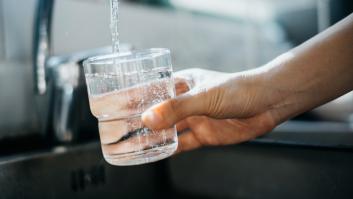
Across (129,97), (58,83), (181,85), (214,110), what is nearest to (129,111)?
(129,97)

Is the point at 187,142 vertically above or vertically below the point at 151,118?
below

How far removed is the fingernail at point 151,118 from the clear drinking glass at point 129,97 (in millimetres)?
30

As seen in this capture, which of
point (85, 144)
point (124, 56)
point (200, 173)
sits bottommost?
point (200, 173)

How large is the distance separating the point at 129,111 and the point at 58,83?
18.2 inches

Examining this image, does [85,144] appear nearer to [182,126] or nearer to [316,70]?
[182,126]

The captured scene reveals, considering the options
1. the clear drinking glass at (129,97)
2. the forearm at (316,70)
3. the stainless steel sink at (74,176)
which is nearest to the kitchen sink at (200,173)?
the stainless steel sink at (74,176)

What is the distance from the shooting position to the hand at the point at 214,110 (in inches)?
26.8

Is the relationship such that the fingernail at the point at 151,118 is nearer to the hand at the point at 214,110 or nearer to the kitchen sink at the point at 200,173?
the hand at the point at 214,110

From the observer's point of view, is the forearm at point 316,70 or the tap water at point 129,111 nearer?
the tap water at point 129,111

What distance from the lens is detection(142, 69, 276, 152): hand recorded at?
2.23 feet

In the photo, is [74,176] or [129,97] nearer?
[129,97]

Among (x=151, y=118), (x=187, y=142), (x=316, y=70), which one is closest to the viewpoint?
(x=151, y=118)

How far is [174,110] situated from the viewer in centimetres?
68

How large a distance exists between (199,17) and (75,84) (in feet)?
3.70
